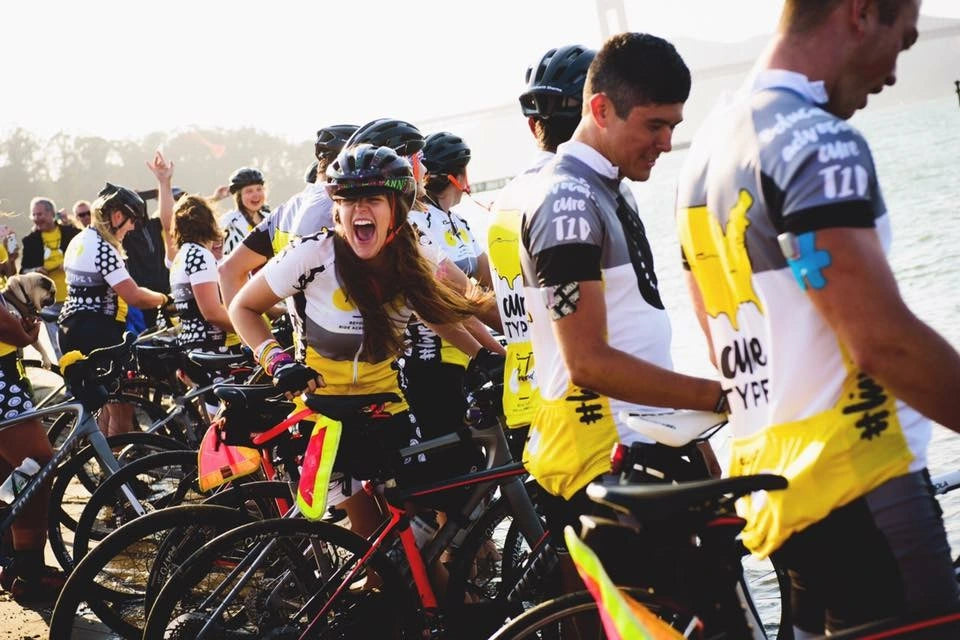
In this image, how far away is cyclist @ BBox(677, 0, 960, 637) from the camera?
1.90m

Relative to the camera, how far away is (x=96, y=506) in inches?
218

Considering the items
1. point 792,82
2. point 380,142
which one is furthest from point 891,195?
point 792,82

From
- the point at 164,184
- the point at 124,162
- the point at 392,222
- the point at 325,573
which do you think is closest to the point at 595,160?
the point at 392,222

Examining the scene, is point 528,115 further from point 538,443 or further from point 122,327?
point 122,327

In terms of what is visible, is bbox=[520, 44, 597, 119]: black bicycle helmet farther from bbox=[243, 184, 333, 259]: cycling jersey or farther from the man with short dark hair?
the man with short dark hair

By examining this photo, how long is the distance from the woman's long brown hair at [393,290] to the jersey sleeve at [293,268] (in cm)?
8

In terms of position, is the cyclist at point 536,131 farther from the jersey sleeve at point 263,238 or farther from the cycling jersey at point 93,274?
the cycling jersey at point 93,274

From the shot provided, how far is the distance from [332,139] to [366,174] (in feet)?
7.24

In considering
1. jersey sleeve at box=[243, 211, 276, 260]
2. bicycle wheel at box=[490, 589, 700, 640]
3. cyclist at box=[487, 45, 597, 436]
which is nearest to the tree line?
jersey sleeve at box=[243, 211, 276, 260]

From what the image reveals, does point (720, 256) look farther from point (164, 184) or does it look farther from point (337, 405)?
point (164, 184)

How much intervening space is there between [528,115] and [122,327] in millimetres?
5250

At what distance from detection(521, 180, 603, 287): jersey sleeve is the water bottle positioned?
151 inches

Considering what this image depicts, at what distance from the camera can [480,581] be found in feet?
13.8

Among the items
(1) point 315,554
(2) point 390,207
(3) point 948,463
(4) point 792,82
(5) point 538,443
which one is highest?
(4) point 792,82
